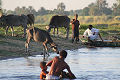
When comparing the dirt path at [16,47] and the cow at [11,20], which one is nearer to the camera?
the dirt path at [16,47]

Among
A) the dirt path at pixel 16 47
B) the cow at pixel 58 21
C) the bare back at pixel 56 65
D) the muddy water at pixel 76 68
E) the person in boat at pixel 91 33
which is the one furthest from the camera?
the cow at pixel 58 21

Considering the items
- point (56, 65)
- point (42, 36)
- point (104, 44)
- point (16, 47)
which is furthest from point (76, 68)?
point (104, 44)

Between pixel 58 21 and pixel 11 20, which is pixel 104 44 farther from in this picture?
pixel 11 20

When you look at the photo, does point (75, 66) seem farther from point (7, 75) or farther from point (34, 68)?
point (7, 75)

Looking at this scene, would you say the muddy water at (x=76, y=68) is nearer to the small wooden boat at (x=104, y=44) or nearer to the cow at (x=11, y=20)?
the small wooden boat at (x=104, y=44)

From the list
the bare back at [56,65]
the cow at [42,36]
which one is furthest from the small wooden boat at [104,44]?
the bare back at [56,65]

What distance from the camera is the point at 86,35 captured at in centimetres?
3097

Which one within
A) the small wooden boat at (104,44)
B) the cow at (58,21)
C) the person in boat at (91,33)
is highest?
the cow at (58,21)

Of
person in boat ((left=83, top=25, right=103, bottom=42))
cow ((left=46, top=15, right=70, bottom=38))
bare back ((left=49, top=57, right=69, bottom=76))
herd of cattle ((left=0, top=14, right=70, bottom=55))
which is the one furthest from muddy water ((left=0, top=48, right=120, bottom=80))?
cow ((left=46, top=15, right=70, bottom=38))

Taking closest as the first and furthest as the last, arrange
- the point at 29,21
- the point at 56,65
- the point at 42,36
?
the point at 56,65 → the point at 42,36 → the point at 29,21

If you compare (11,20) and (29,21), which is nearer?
(11,20)

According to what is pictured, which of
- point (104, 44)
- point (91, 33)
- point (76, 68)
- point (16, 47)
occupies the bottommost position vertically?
point (104, 44)

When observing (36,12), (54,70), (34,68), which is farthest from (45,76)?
(36,12)

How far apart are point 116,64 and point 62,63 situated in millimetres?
6144
